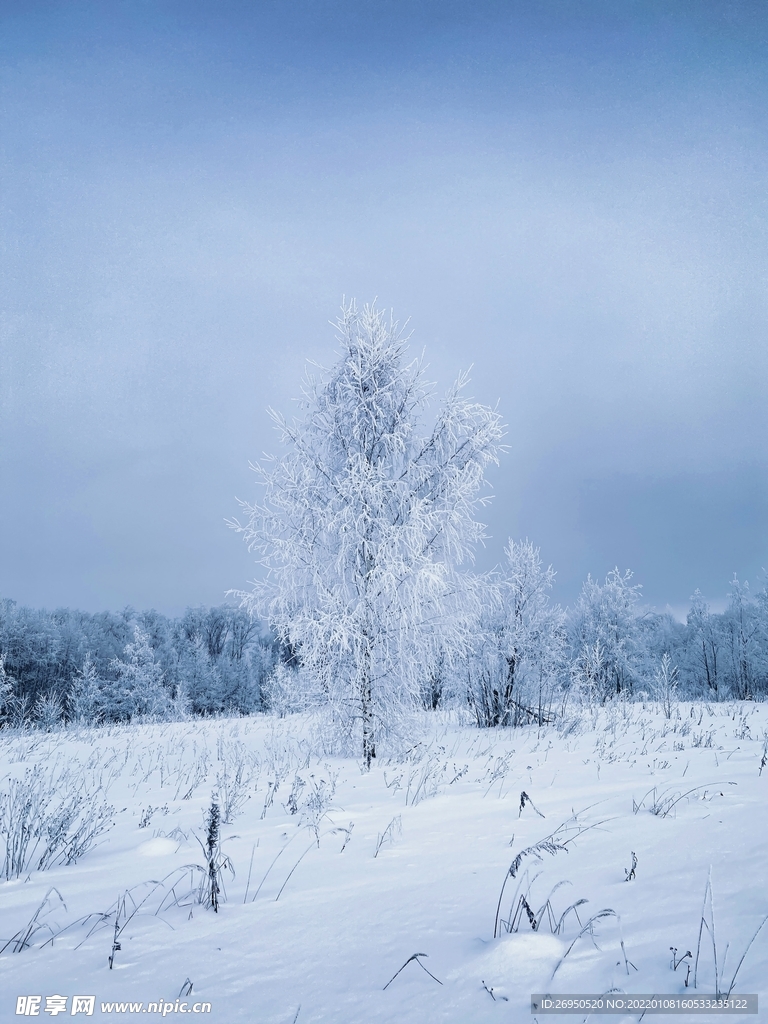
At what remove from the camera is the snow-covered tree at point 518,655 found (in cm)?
1268

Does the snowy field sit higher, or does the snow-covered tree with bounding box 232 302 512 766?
the snow-covered tree with bounding box 232 302 512 766

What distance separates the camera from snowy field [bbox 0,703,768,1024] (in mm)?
1657

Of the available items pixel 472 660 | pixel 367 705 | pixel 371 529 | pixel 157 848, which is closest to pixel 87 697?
pixel 472 660

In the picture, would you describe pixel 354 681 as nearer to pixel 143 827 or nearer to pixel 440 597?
pixel 440 597

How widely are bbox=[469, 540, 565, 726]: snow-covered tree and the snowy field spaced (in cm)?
784

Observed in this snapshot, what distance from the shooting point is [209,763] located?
7.84m

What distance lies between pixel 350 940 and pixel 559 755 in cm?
608

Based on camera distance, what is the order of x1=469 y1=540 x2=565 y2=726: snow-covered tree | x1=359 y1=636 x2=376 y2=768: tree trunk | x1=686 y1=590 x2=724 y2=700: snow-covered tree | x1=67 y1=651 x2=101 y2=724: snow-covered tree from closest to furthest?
1. x1=359 y1=636 x2=376 y2=768: tree trunk
2. x1=469 y1=540 x2=565 y2=726: snow-covered tree
3. x1=67 y1=651 x2=101 y2=724: snow-covered tree
4. x1=686 y1=590 x2=724 y2=700: snow-covered tree

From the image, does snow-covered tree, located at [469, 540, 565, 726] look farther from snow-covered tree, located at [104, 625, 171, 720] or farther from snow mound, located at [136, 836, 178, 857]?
snow-covered tree, located at [104, 625, 171, 720]

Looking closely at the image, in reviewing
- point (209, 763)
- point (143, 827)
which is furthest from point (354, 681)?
point (143, 827)

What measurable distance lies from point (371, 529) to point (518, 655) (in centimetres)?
658

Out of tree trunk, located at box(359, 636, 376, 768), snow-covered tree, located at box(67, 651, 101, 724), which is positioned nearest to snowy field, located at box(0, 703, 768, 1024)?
tree trunk, located at box(359, 636, 376, 768)

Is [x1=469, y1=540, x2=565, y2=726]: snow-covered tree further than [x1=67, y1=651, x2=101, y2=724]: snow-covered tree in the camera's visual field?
No

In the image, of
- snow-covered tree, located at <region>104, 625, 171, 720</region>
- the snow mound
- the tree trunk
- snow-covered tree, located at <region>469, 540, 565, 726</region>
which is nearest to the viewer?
the snow mound
